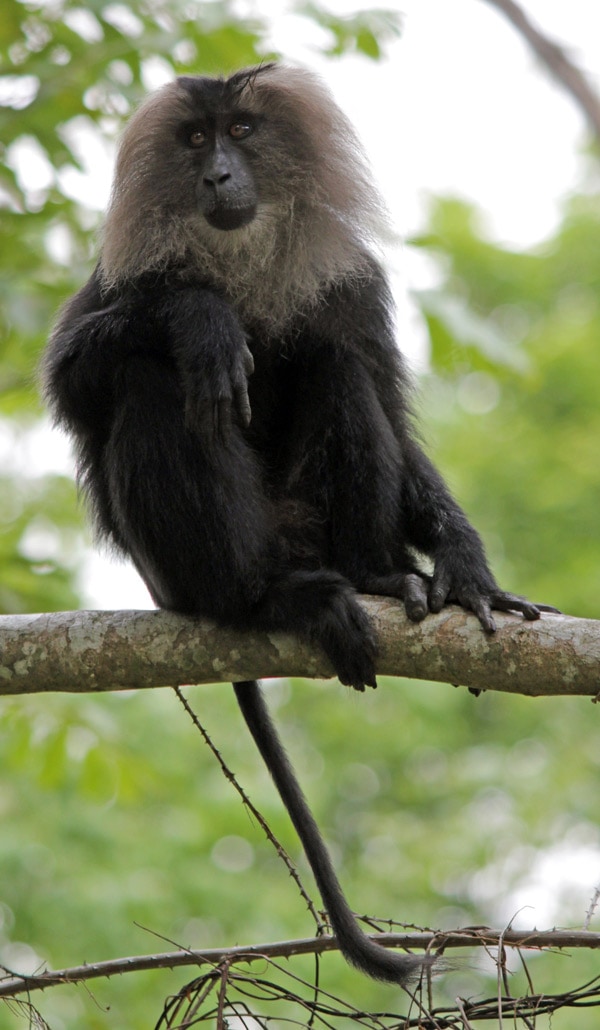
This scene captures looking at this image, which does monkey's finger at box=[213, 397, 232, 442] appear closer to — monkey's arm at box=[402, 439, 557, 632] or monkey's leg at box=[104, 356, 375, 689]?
monkey's leg at box=[104, 356, 375, 689]

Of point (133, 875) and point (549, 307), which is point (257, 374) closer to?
point (133, 875)

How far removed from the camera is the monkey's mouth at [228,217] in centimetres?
364

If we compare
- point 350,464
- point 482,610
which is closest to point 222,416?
point 350,464

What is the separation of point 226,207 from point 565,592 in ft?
23.2

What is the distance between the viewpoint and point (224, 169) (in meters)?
3.65

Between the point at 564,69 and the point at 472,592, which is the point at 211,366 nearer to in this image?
the point at 472,592

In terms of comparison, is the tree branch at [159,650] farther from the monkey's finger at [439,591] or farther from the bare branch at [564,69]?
the bare branch at [564,69]

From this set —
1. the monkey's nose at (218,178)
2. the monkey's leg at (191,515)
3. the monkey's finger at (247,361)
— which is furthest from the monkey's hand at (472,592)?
the monkey's nose at (218,178)

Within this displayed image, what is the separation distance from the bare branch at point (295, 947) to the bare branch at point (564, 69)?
161 centimetres

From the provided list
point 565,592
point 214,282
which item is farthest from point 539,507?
point 214,282

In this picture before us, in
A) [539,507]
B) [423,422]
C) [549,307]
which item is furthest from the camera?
[549,307]

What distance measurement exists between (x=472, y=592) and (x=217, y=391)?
869 mm

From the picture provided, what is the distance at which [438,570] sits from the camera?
333 cm

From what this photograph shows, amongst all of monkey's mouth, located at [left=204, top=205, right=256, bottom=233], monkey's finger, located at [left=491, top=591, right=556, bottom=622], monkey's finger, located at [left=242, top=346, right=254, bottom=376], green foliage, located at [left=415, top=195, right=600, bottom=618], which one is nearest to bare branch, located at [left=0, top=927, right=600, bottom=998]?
monkey's finger, located at [left=491, top=591, right=556, bottom=622]
